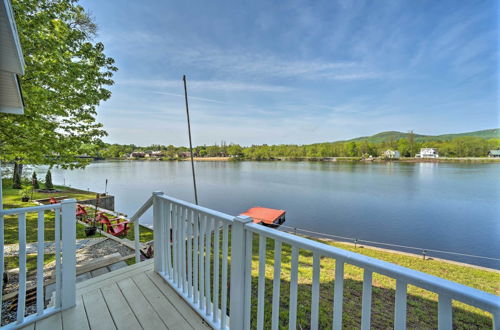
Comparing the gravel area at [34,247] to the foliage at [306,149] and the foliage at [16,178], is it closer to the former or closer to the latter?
the foliage at [16,178]

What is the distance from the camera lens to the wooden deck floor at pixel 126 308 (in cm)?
178

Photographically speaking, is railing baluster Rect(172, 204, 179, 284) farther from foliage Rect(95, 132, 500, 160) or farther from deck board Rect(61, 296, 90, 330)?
foliage Rect(95, 132, 500, 160)

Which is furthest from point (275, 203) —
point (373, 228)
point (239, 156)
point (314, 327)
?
point (239, 156)

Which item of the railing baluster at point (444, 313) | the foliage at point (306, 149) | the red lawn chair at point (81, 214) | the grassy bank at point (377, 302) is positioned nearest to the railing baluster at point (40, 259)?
the railing baluster at point (444, 313)

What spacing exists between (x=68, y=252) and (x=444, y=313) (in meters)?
2.58

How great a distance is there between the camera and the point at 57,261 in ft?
6.20

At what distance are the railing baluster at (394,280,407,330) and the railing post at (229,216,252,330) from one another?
83cm

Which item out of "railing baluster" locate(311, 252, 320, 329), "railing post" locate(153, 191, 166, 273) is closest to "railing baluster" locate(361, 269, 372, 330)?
"railing baluster" locate(311, 252, 320, 329)

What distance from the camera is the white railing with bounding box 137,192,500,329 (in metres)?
0.73

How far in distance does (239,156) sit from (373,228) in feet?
190

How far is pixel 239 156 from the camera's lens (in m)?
68.6

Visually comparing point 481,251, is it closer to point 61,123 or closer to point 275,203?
point 275,203

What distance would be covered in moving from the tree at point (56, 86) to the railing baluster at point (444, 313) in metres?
6.21

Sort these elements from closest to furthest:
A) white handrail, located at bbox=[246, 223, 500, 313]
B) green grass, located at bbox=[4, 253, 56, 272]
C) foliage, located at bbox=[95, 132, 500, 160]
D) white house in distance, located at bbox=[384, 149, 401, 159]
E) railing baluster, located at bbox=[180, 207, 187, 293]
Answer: white handrail, located at bbox=[246, 223, 500, 313], railing baluster, located at bbox=[180, 207, 187, 293], green grass, located at bbox=[4, 253, 56, 272], white house in distance, located at bbox=[384, 149, 401, 159], foliage, located at bbox=[95, 132, 500, 160]
